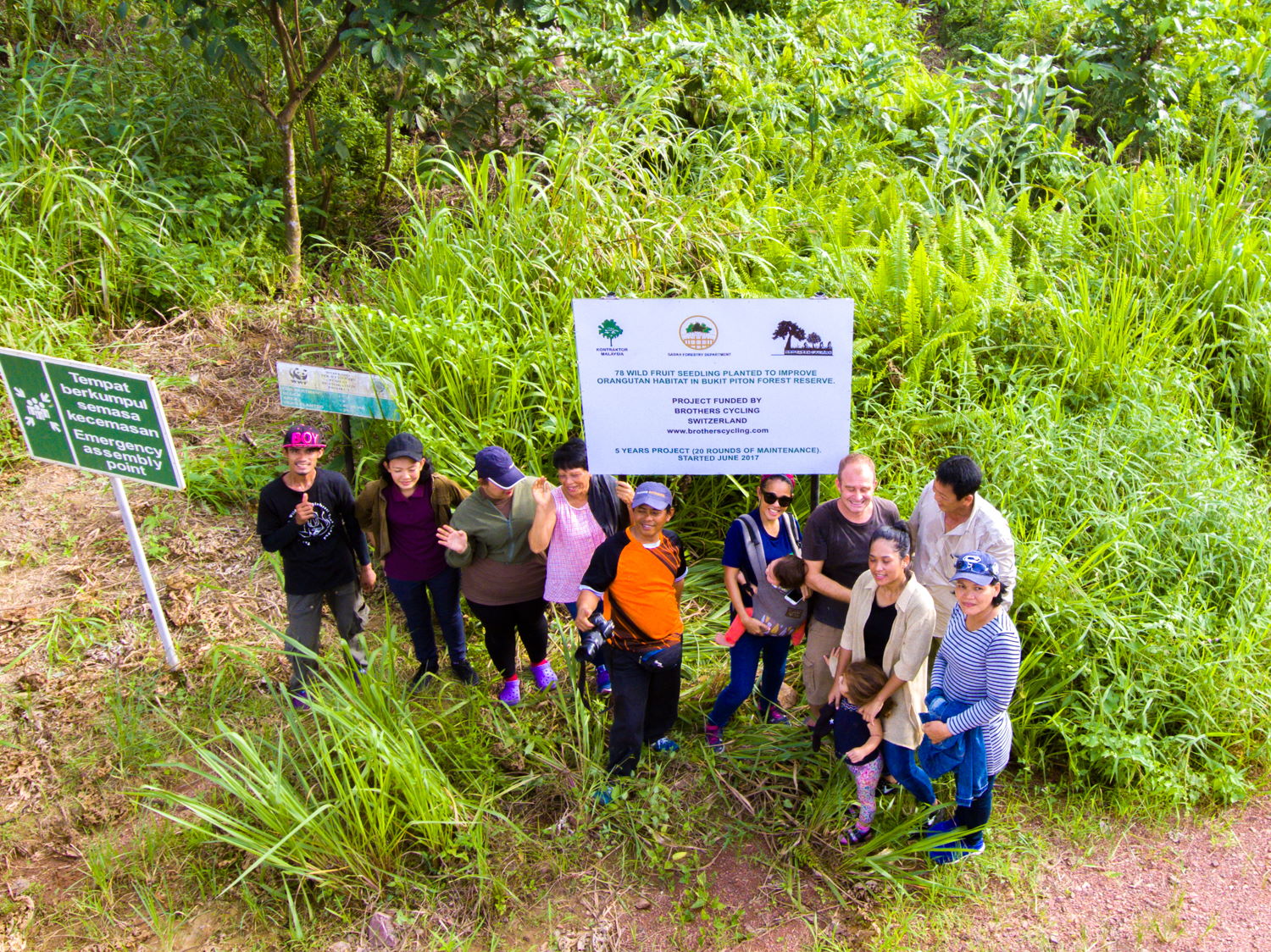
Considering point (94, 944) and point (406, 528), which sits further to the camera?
point (406, 528)

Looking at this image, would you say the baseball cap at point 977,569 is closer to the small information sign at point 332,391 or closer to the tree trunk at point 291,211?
the small information sign at point 332,391

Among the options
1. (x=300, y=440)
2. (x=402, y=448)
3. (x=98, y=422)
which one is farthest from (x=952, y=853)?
(x=98, y=422)

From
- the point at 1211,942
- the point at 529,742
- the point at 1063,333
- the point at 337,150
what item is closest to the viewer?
the point at 1211,942

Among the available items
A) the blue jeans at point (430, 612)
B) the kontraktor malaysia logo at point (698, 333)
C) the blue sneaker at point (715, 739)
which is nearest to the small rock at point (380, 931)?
the blue jeans at point (430, 612)

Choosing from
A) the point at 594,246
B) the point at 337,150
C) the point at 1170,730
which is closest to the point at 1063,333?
the point at 1170,730

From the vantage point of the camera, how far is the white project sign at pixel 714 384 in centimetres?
387

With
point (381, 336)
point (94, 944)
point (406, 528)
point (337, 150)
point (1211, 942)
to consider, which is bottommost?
point (1211, 942)

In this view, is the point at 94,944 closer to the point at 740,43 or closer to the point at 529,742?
the point at 529,742

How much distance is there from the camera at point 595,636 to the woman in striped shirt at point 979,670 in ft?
3.93

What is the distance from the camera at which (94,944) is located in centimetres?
334

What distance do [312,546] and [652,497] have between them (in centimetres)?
154

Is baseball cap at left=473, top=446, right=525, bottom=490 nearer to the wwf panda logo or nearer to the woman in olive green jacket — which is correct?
the woman in olive green jacket

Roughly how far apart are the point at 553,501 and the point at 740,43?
536 centimetres

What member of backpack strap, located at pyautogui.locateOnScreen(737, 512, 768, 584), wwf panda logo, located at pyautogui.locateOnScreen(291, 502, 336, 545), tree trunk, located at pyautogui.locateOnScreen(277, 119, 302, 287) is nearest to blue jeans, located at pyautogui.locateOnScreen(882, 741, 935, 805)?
backpack strap, located at pyautogui.locateOnScreen(737, 512, 768, 584)
